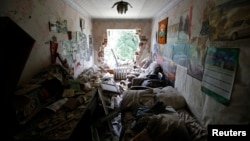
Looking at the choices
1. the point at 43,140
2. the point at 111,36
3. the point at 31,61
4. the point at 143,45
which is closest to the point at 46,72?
the point at 31,61

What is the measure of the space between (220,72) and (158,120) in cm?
75

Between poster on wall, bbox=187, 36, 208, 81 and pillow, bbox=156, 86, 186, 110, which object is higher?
poster on wall, bbox=187, 36, 208, 81

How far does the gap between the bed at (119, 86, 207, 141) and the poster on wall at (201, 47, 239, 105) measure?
A: 433mm

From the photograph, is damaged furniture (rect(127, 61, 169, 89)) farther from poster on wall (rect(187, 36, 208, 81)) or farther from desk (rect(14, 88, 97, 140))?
desk (rect(14, 88, 97, 140))

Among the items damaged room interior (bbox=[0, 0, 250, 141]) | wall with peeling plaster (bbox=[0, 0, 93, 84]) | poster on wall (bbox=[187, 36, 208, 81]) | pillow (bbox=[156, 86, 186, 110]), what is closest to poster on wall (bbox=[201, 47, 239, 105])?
damaged room interior (bbox=[0, 0, 250, 141])

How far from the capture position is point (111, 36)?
6.01 meters

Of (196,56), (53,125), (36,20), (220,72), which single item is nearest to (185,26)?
(196,56)

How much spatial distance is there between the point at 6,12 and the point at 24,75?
2.04ft

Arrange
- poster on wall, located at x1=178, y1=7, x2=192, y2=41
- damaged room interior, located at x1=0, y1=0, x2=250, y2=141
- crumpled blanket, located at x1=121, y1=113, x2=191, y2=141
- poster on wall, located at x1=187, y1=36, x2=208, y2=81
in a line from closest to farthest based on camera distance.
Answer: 1. damaged room interior, located at x1=0, y1=0, x2=250, y2=141
2. crumpled blanket, located at x1=121, y1=113, x2=191, y2=141
3. poster on wall, located at x1=187, y1=36, x2=208, y2=81
4. poster on wall, located at x1=178, y1=7, x2=192, y2=41

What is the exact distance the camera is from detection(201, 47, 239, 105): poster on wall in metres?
1.20

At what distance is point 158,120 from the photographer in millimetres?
1412

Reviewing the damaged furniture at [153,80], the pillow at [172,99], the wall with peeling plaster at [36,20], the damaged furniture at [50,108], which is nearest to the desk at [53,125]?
the damaged furniture at [50,108]

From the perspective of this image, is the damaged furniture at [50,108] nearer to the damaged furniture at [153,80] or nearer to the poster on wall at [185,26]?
the damaged furniture at [153,80]

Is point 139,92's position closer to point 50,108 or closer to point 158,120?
point 158,120
